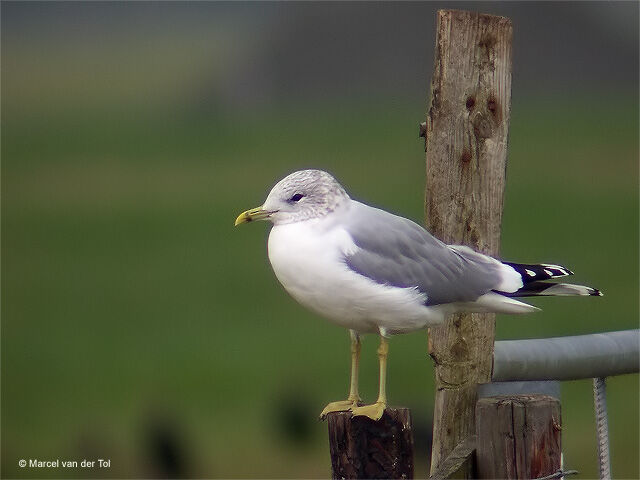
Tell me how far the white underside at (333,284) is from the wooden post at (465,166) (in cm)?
30

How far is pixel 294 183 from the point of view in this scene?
2.98 m

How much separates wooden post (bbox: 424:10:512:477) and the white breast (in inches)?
13.2

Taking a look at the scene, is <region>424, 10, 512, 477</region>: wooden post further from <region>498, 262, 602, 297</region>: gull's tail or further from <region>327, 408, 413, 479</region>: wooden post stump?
<region>327, 408, 413, 479</region>: wooden post stump

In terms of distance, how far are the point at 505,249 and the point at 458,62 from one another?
5.98 metres

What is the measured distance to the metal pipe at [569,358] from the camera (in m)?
3.14

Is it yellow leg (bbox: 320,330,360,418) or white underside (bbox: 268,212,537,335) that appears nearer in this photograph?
white underside (bbox: 268,212,537,335)

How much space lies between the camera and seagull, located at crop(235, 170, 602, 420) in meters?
2.91

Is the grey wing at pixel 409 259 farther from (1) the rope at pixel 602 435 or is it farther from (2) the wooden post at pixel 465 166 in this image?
(1) the rope at pixel 602 435

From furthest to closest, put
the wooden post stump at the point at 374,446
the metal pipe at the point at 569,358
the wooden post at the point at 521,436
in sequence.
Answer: the metal pipe at the point at 569,358 < the wooden post stump at the point at 374,446 < the wooden post at the point at 521,436

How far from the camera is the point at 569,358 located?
314 centimetres

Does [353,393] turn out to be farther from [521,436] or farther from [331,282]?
[521,436]

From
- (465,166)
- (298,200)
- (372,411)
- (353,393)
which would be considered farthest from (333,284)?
(465,166)

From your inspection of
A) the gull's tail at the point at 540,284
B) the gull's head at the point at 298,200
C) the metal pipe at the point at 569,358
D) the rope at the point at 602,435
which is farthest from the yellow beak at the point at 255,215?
the rope at the point at 602,435

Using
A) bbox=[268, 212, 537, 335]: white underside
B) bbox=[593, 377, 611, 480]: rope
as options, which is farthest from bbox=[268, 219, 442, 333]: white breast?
bbox=[593, 377, 611, 480]: rope
